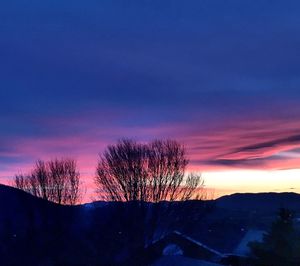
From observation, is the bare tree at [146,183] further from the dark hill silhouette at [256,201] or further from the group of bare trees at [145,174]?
the dark hill silhouette at [256,201]

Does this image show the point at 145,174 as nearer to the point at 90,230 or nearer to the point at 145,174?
the point at 145,174

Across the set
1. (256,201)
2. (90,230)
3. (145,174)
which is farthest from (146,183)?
(256,201)

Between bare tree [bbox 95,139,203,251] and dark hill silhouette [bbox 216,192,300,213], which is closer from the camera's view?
bare tree [bbox 95,139,203,251]

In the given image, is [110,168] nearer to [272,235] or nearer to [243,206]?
[272,235]

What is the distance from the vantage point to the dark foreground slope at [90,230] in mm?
46625

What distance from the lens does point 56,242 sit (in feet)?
171

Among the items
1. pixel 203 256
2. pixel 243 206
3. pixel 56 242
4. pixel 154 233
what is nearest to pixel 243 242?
pixel 203 256

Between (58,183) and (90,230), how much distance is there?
5426 millimetres

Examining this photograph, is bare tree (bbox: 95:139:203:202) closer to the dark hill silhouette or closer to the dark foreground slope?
the dark foreground slope

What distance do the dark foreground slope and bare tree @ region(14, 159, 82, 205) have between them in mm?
854

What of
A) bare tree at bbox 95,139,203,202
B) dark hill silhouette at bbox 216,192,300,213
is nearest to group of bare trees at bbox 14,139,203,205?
bare tree at bbox 95,139,203,202

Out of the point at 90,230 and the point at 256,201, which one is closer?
the point at 90,230

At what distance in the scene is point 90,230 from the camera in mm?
54656

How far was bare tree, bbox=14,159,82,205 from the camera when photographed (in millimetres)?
54422
